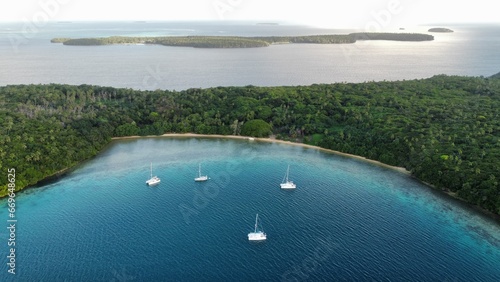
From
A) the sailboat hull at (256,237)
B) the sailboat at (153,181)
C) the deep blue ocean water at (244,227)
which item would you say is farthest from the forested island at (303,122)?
the sailboat hull at (256,237)

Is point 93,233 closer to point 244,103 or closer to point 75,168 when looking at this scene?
point 75,168

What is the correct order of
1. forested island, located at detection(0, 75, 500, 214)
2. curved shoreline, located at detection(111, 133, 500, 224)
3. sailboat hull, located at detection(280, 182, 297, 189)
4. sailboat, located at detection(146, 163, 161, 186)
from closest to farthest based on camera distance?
curved shoreline, located at detection(111, 133, 500, 224)
sailboat hull, located at detection(280, 182, 297, 189)
sailboat, located at detection(146, 163, 161, 186)
forested island, located at detection(0, 75, 500, 214)

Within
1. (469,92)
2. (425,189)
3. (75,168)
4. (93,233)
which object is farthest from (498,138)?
(75,168)

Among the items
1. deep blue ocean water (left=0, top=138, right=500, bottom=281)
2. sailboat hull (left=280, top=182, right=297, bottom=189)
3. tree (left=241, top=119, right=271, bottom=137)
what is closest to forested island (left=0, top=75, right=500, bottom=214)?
tree (left=241, top=119, right=271, bottom=137)

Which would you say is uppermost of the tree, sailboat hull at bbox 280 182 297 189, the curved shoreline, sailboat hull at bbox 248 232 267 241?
the tree

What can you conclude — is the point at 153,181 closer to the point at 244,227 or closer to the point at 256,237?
the point at 244,227

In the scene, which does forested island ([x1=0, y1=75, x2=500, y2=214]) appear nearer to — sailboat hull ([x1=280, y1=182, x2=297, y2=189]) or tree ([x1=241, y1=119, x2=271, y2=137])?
tree ([x1=241, y1=119, x2=271, y2=137])
